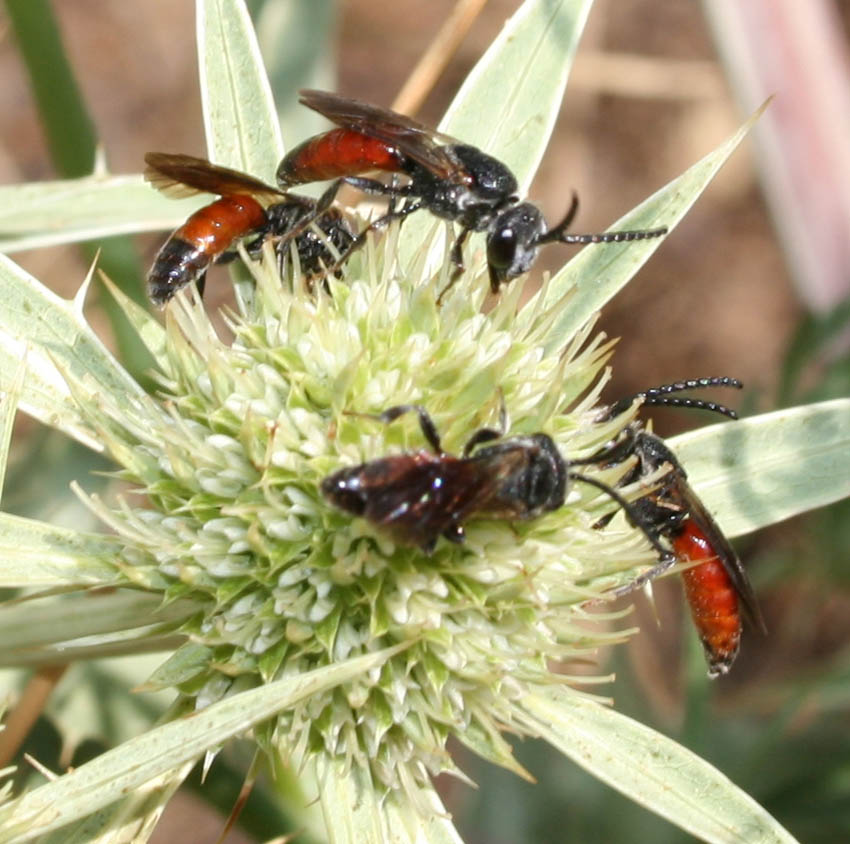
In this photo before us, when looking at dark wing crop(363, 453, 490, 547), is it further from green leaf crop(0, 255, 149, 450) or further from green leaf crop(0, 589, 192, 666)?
green leaf crop(0, 255, 149, 450)

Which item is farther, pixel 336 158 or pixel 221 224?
pixel 336 158

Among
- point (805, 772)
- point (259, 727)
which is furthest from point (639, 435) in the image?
point (805, 772)

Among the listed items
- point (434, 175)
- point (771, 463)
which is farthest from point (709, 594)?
point (434, 175)

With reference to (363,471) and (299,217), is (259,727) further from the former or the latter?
(299,217)

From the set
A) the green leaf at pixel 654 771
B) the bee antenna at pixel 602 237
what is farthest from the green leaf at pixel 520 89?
the green leaf at pixel 654 771

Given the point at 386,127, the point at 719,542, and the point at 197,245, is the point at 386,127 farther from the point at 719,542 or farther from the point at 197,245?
the point at 719,542

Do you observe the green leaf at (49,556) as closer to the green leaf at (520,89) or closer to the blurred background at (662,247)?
the blurred background at (662,247)
